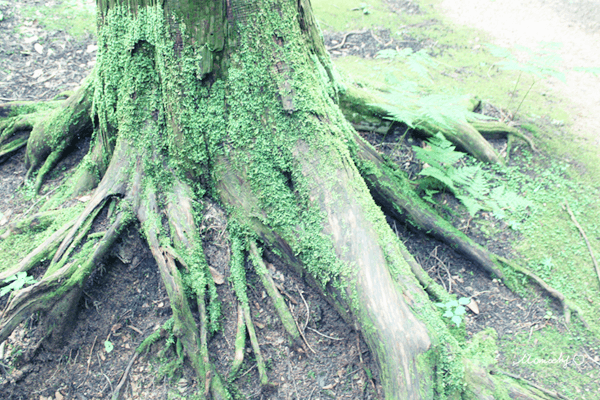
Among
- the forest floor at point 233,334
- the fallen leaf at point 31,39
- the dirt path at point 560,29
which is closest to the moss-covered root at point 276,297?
the forest floor at point 233,334

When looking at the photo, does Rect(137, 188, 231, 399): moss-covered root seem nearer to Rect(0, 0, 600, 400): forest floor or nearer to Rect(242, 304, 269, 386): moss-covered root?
Rect(0, 0, 600, 400): forest floor

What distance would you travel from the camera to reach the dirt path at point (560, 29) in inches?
222

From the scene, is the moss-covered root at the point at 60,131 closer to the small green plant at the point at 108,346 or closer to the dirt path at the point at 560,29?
the small green plant at the point at 108,346

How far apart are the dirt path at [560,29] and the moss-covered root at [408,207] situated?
3.12 metres

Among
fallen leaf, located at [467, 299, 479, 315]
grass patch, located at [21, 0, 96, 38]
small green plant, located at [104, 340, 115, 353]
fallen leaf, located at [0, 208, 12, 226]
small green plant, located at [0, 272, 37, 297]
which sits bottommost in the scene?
small green plant, located at [104, 340, 115, 353]

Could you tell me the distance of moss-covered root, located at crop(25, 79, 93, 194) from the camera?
359 cm

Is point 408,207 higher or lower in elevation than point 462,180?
lower

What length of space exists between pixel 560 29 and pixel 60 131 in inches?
350

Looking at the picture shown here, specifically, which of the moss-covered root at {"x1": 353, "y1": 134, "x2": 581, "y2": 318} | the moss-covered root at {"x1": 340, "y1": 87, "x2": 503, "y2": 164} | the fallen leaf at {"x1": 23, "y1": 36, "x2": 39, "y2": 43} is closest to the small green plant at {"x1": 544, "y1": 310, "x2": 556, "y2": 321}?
the moss-covered root at {"x1": 353, "y1": 134, "x2": 581, "y2": 318}

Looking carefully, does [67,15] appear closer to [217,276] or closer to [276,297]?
[217,276]

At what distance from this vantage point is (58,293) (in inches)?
98.3

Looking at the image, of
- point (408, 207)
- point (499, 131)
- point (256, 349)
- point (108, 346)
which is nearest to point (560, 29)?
point (499, 131)

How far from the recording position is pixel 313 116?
270cm

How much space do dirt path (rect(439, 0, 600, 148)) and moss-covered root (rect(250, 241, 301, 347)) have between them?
16.3 ft
